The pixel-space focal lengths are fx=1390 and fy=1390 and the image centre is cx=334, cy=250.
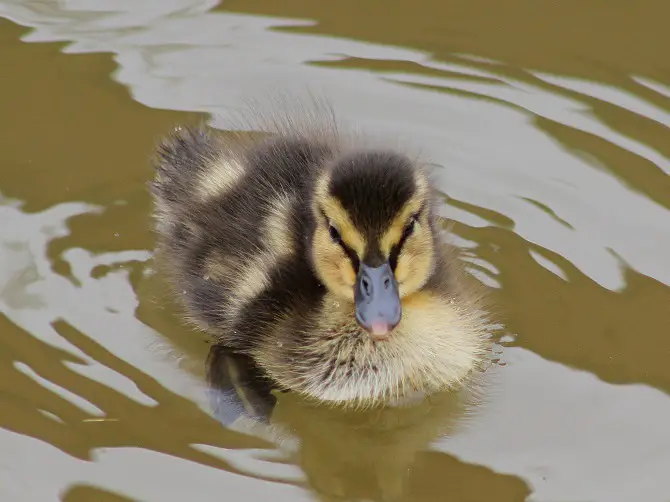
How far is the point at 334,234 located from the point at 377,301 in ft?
0.76

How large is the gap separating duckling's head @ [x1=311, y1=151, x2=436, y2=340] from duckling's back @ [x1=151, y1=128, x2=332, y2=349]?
184 millimetres

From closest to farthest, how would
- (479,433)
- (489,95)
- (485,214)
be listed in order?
(479,433) → (485,214) → (489,95)

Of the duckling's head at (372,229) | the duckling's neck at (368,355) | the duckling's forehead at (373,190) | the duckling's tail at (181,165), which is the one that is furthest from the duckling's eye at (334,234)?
the duckling's tail at (181,165)

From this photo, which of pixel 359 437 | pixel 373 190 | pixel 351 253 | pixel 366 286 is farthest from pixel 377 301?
pixel 359 437

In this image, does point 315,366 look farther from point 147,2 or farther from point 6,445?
point 147,2

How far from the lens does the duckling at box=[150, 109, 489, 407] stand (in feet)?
11.1

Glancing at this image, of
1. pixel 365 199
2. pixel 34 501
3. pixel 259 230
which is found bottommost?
pixel 34 501

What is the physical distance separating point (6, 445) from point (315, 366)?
81 cm

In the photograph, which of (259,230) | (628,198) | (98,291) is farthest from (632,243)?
(98,291)

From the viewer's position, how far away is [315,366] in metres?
3.67

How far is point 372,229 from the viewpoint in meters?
3.38

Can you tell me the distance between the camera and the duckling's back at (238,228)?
12.2 ft

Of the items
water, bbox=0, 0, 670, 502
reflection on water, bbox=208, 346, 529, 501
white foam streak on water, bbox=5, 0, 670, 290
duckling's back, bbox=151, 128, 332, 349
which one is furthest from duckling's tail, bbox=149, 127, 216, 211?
white foam streak on water, bbox=5, 0, 670, 290

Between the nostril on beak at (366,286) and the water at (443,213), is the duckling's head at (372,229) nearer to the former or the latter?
the nostril on beak at (366,286)
